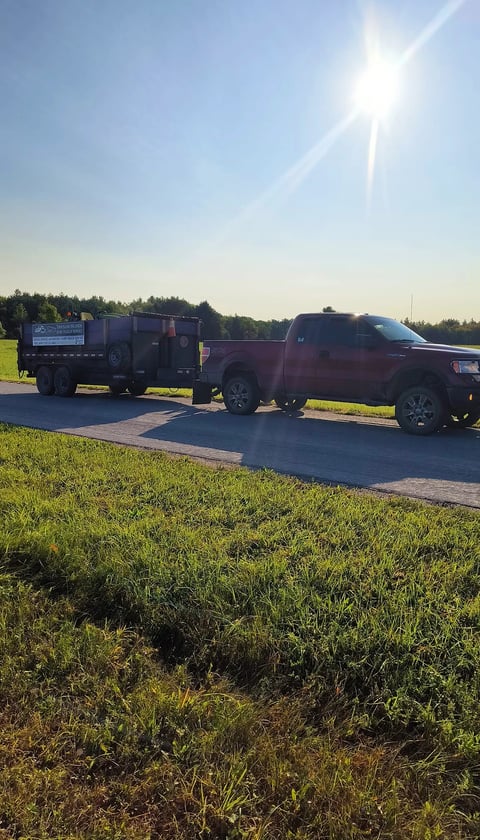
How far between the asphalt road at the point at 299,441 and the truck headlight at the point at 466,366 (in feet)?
3.67

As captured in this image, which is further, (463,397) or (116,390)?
(116,390)

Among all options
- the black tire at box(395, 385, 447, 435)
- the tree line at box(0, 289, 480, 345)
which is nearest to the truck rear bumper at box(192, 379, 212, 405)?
the black tire at box(395, 385, 447, 435)

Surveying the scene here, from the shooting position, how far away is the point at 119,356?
47.4 ft

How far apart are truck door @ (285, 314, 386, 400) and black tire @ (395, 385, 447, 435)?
2.44 ft

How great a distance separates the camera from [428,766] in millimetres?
1829

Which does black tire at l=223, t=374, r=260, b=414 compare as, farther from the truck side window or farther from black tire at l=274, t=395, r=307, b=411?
the truck side window

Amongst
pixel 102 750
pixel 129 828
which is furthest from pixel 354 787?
pixel 102 750

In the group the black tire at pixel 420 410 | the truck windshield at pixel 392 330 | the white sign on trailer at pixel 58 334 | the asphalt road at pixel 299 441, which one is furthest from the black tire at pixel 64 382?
the black tire at pixel 420 410

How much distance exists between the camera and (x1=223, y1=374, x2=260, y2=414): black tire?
11297 millimetres

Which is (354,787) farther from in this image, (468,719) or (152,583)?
(152,583)

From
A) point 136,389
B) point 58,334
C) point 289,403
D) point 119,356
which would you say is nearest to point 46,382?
point 58,334

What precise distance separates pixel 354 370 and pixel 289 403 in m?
2.65

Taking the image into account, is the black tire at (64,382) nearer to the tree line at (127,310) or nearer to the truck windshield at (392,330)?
the truck windshield at (392,330)

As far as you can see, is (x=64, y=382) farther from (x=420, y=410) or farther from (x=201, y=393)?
(x=420, y=410)
